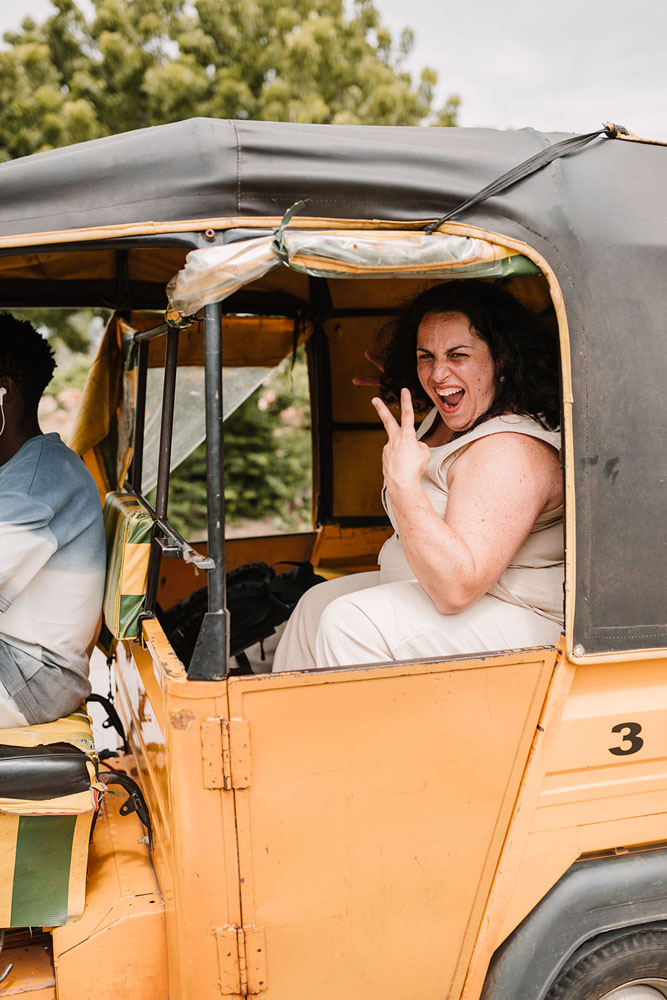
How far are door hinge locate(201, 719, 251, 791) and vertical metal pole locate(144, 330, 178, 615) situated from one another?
0.67m

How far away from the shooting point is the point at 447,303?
2512mm

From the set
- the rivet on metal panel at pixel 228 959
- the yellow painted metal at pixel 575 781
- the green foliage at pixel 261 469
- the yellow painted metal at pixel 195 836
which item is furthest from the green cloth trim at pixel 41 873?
the green foliage at pixel 261 469

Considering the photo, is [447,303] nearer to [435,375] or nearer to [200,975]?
[435,375]

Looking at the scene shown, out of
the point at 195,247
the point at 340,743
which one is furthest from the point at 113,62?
the point at 340,743

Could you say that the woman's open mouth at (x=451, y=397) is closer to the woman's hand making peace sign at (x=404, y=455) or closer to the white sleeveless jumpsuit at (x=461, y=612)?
the white sleeveless jumpsuit at (x=461, y=612)

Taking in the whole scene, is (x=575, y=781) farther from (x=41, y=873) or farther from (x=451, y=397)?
(x=41, y=873)

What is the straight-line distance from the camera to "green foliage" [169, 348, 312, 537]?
29.6 feet

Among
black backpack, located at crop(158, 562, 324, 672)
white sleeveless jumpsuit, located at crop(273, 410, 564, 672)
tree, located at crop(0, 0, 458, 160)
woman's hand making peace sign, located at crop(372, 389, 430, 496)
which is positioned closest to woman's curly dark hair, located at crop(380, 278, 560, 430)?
white sleeveless jumpsuit, located at crop(273, 410, 564, 672)

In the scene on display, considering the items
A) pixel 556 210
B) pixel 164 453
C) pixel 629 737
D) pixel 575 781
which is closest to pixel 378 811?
pixel 575 781

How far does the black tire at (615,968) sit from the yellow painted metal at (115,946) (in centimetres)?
105

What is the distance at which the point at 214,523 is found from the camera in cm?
175

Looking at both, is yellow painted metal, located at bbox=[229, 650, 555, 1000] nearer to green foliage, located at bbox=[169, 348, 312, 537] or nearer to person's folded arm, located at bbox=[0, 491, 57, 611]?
person's folded arm, located at bbox=[0, 491, 57, 611]

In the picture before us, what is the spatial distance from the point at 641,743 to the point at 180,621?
5.57ft

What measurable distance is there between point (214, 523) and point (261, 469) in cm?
772
